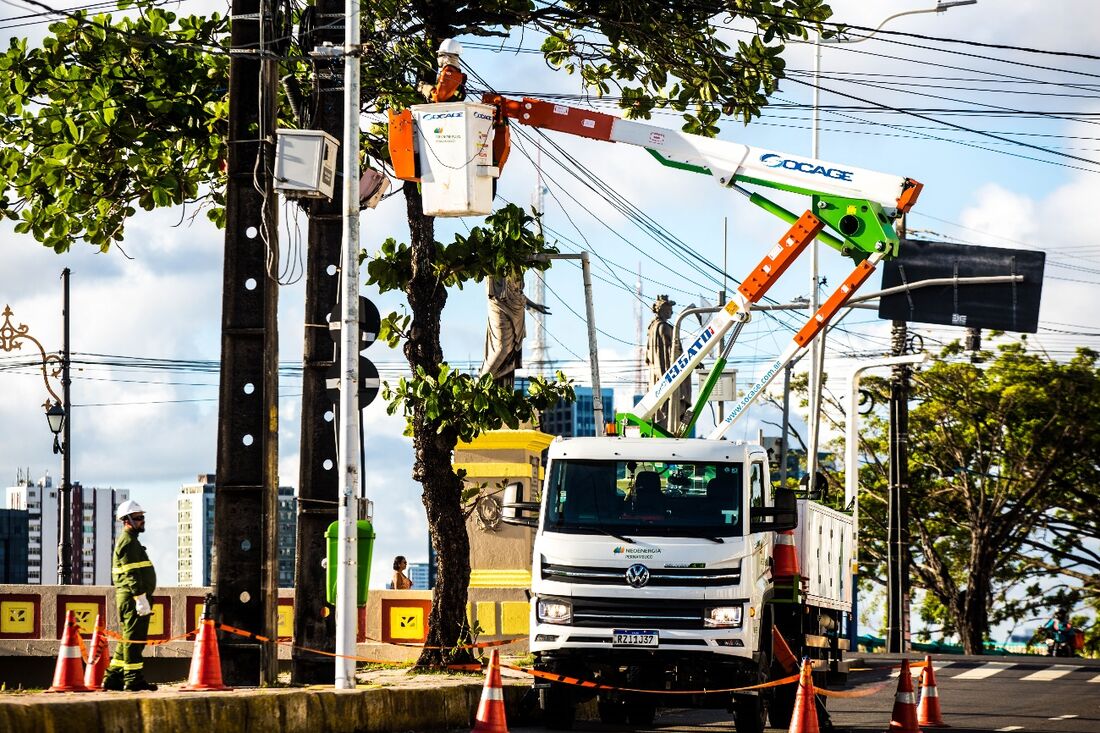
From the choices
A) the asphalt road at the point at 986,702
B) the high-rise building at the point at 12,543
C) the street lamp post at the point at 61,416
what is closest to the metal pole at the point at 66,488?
the street lamp post at the point at 61,416

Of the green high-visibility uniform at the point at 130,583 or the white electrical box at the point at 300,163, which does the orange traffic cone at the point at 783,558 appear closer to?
the white electrical box at the point at 300,163

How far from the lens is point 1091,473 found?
49750mm

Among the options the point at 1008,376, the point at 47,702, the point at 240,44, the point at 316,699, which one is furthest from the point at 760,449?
the point at 1008,376

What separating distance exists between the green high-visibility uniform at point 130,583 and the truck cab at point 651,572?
12.4 feet

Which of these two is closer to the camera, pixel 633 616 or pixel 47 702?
pixel 47 702

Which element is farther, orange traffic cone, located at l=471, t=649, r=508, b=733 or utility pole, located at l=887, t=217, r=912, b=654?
utility pole, located at l=887, t=217, r=912, b=654

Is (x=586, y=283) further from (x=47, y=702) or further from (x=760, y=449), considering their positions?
(x=47, y=702)

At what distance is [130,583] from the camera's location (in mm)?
17375

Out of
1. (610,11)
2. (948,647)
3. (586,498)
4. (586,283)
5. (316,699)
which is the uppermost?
(610,11)

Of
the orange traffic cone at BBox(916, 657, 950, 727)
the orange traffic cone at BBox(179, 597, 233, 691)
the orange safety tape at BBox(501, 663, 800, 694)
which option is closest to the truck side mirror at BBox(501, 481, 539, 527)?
the orange safety tape at BBox(501, 663, 800, 694)

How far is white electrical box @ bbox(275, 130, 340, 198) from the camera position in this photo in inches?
687

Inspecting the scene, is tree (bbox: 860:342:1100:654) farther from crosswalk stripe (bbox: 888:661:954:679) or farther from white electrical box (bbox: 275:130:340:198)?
white electrical box (bbox: 275:130:340:198)

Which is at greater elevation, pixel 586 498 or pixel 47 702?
pixel 586 498

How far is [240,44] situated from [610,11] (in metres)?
5.74
